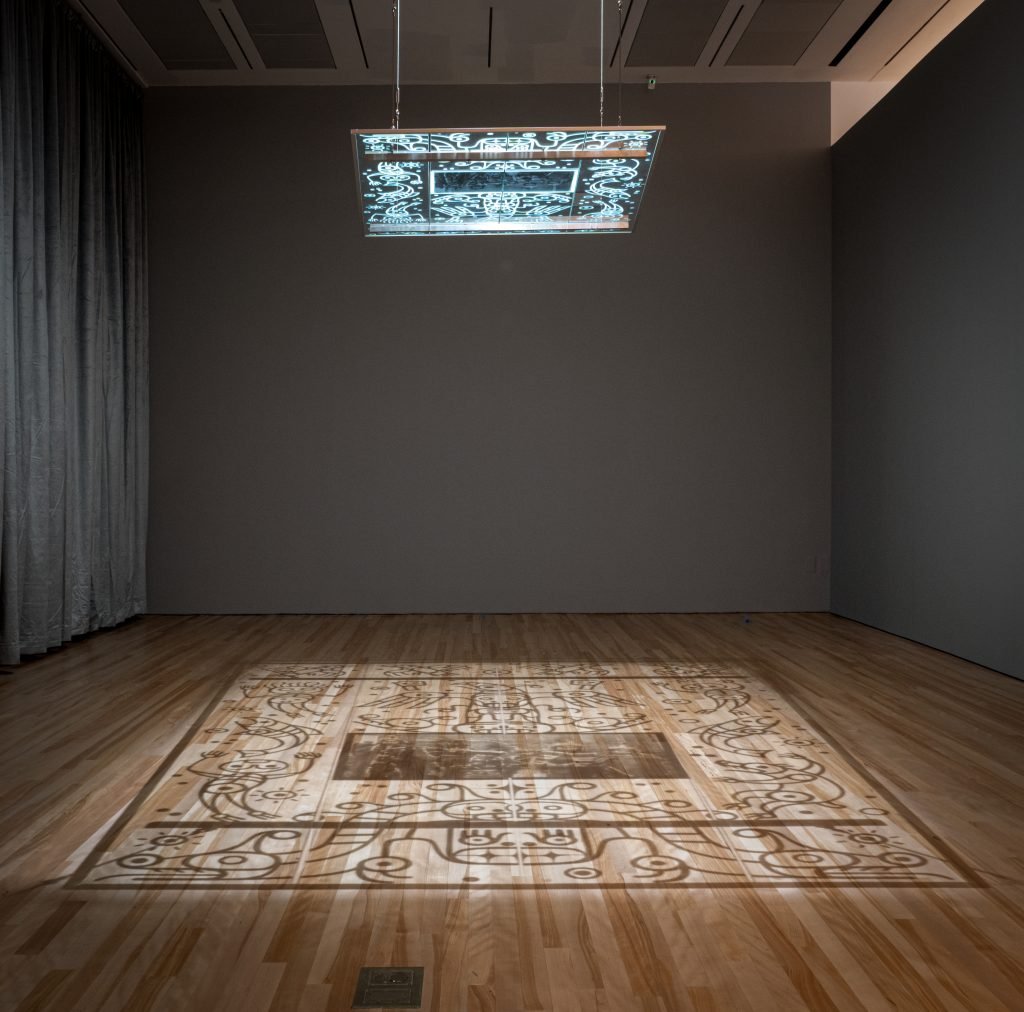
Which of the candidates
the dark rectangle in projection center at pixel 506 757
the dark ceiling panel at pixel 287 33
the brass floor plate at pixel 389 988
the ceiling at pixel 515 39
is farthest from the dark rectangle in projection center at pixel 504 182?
the brass floor plate at pixel 389 988

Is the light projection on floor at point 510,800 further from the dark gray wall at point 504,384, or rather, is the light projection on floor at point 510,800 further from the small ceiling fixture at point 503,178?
the dark gray wall at point 504,384

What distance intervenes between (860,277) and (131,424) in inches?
192

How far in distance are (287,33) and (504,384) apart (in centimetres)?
262

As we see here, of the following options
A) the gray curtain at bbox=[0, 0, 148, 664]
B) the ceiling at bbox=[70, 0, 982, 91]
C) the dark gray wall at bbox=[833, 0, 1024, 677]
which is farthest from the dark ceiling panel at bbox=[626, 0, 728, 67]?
the gray curtain at bbox=[0, 0, 148, 664]

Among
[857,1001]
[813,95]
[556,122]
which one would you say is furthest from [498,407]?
[857,1001]

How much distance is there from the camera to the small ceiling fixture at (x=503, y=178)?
3777 millimetres

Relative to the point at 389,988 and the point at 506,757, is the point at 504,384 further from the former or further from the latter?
the point at 389,988

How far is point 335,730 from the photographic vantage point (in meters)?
3.65

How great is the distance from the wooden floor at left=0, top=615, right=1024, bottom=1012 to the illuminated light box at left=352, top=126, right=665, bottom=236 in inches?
81.4

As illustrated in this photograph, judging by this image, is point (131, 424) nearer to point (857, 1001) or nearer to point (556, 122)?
point (556, 122)

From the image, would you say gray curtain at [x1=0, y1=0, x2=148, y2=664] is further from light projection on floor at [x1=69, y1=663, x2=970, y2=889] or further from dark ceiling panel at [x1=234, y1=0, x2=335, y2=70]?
light projection on floor at [x1=69, y1=663, x2=970, y2=889]

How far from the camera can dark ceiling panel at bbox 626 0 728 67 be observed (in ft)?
19.3

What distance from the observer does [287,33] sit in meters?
6.19

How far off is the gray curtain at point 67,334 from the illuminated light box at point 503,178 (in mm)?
1919
